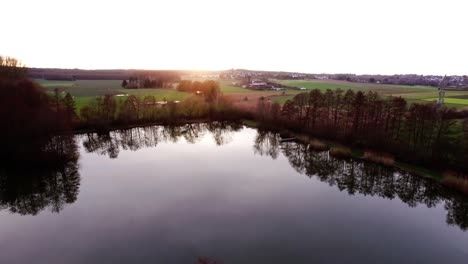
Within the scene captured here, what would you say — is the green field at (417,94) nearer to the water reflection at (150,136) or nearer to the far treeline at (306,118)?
the far treeline at (306,118)

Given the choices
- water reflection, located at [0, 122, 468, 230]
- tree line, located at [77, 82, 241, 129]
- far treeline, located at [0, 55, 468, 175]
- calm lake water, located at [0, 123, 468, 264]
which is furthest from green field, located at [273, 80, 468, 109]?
calm lake water, located at [0, 123, 468, 264]

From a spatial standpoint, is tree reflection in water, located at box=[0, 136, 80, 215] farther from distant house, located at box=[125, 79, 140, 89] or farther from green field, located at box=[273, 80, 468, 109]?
distant house, located at box=[125, 79, 140, 89]

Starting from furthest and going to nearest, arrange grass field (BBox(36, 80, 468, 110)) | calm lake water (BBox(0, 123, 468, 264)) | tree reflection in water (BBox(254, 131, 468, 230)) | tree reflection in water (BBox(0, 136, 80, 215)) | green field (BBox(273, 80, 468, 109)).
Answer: grass field (BBox(36, 80, 468, 110)) < green field (BBox(273, 80, 468, 109)) < tree reflection in water (BBox(254, 131, 468, 230)) < tree reflection in water (BBox(0, 136, 80, 215)) < calm lake water (BBox(0, 123, 468, 264))

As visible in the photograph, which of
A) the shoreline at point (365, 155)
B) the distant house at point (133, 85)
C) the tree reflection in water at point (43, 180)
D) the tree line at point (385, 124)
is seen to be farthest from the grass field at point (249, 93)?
the tree reflection in water at point (43, 180)

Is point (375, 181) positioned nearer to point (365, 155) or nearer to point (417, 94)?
point (365, 155)

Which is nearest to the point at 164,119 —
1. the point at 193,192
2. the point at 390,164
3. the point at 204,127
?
the point at 204,127

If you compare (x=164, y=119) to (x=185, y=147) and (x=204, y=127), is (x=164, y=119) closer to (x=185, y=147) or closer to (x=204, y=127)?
(x=204, y=127)
